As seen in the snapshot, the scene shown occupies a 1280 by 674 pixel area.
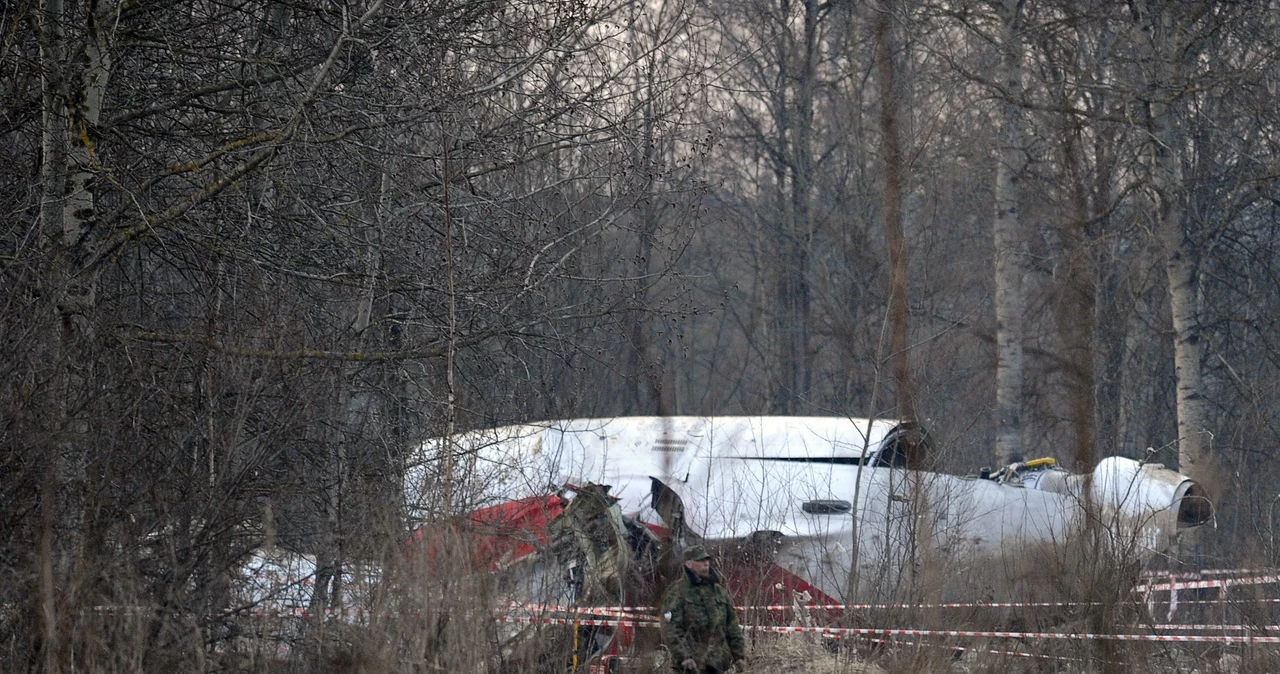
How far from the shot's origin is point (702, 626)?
846cm

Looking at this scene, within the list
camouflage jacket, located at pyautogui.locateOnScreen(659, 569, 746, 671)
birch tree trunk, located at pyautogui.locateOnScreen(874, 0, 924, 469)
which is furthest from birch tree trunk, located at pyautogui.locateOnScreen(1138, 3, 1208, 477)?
camouflage jacket, located at pyautogui.locateOnScreen(659, 569, 746, 671)

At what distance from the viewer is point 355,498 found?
784cm

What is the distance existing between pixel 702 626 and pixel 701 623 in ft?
0.07

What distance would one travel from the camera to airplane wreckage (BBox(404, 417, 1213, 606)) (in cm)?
949

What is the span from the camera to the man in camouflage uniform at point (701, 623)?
27.6ft

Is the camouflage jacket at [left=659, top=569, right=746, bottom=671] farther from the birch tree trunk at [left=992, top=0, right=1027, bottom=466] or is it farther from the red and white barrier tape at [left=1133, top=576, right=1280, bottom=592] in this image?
the birch tree trunk at [left=992, top=0, right=1027, bottom=466]

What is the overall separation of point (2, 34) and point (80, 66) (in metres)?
0.46

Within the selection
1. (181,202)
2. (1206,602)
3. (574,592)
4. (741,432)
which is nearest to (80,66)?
(181,202)

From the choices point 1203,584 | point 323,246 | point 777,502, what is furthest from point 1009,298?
point 323,246

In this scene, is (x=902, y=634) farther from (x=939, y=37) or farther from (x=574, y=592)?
(x=939, y=37)

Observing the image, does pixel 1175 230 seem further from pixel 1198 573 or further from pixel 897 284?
pixel 897 284

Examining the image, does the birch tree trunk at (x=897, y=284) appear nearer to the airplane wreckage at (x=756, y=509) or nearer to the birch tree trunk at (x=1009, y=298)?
the airplane wreckage at (x=756, y=509)

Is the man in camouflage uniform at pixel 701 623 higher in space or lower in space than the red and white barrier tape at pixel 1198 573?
lower

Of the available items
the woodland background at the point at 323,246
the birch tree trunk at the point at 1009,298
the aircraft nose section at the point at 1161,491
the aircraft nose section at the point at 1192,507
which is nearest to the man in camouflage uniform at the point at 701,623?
the woodland background at the point at 323,246
